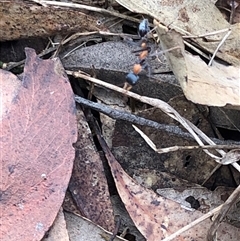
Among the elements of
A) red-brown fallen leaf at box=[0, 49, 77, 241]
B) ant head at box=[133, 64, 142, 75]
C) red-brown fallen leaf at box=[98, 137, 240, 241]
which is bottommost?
red-brown fallen leaf at box=[98, 137, 240, 241]

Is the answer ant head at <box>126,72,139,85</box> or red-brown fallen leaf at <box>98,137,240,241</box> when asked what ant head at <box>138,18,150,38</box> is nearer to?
ant head at <box>126,72,139,85</box>

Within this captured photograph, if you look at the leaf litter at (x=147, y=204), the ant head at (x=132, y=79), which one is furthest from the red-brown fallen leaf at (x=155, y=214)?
the ant head at (x=132, y=79)

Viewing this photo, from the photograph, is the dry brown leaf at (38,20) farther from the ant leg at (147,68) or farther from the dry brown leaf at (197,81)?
the dry brown leaf at (197,81)

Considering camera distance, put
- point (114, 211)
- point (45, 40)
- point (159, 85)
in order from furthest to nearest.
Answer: point (45, 40) → point (159, 85) → point (114, 211)

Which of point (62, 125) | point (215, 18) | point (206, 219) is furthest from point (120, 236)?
point (215, 18)

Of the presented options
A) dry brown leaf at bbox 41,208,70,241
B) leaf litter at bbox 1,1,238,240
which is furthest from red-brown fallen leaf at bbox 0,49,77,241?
leaf litter at bbox 1,1,238,240

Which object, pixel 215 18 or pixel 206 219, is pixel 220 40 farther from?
pixel 206 219
